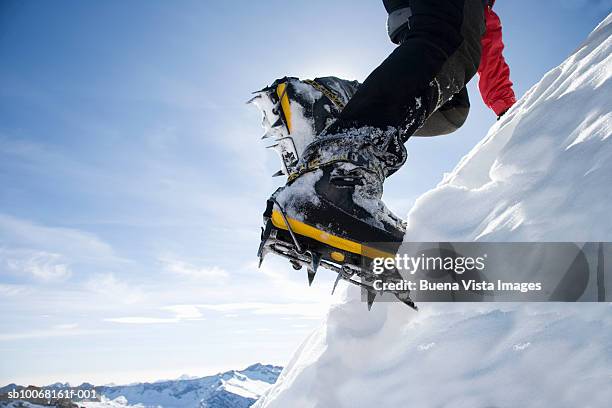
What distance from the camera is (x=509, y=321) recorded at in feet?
3.27

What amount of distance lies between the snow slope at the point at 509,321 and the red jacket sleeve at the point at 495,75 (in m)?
2.33

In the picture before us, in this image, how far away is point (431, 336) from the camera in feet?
3.74

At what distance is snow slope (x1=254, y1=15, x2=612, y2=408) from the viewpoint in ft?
2.80

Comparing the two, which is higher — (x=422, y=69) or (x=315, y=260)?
(x=422, y=69)

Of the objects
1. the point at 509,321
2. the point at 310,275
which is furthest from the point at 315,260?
the point at 509,321

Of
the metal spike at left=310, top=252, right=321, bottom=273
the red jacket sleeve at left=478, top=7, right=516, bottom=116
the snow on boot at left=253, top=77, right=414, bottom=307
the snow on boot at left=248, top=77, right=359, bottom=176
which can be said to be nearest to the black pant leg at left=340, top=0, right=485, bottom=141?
the snow on boot at left=253, top=77, right=414, bottom=307

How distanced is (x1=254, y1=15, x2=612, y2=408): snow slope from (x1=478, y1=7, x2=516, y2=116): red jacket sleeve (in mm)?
2328

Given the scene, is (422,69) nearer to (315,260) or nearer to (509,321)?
(315,260)

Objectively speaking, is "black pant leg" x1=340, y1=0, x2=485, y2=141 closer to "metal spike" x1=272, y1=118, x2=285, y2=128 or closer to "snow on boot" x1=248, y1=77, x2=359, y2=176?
"snow on boot" x1=248, y1=77, x2=359, y2=176

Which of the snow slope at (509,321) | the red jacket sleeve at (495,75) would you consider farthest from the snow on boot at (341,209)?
the red jacket sleeve at (495,75)

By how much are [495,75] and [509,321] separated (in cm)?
375

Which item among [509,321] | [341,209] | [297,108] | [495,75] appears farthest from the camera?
[495,75]

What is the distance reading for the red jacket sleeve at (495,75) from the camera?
407 cm

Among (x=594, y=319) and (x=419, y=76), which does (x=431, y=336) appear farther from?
(x=419, y=76)
